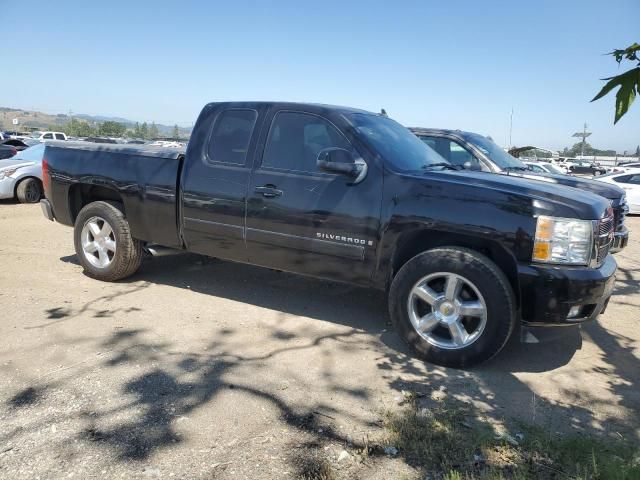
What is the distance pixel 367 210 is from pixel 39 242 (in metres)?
5.82

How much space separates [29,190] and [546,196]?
11.7m

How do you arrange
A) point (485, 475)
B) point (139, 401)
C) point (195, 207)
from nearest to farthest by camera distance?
point (485, 475)
point (139, 401)
point (195, 207)

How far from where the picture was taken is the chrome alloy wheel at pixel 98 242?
5.55 meters

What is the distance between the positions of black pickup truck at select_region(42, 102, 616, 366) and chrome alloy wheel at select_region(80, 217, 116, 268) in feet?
0.08

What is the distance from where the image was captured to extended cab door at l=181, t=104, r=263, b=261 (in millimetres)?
4684

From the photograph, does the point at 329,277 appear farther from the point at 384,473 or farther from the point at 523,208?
the point at 384,473

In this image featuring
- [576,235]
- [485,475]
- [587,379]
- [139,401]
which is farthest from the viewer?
[587,379]

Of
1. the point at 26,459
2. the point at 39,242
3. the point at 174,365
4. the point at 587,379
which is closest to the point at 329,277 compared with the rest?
the point at 174,365

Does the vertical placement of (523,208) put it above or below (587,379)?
above

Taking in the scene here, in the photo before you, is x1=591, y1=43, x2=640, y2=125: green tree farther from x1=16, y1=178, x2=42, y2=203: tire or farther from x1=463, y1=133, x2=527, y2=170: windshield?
x1=16, y1=178, x2=42, y2=203: tire

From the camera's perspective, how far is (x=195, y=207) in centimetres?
487

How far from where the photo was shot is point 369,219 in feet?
13.4

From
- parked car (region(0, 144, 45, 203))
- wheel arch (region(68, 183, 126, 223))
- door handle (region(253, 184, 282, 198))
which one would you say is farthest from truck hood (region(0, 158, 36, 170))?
door handle (region(253, 184, 282, 198))

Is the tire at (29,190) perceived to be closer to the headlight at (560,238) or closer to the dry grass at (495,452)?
the dry grass at (495,452)
